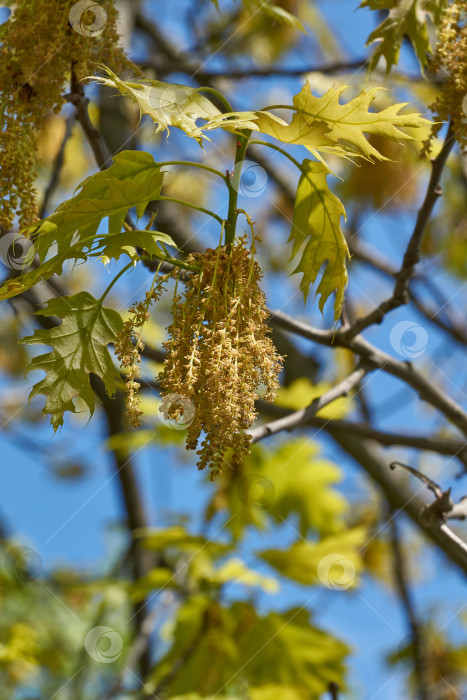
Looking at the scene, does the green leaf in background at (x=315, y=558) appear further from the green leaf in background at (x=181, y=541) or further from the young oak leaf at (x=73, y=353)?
the young oak leaf at (x=73, y=353)

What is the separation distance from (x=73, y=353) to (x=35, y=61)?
65 centimetres

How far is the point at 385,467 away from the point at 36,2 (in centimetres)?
214

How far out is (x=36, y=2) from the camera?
1678 millimetres

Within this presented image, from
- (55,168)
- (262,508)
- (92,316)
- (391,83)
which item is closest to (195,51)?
(391,83)

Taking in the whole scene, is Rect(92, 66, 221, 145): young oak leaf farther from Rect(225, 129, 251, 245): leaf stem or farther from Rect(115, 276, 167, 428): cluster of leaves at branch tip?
Rect(115, 276, 167, 428): cluster of leaves at branch tip

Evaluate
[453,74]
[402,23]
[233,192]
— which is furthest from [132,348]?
[402,23]

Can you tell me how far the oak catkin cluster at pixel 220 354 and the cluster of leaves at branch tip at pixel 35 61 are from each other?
0.45 metres

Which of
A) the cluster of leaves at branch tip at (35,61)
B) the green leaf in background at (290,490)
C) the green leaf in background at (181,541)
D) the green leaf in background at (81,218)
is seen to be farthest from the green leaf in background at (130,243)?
the green leaf in background at (290,490)

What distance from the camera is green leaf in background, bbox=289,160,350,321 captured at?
56.2 inches

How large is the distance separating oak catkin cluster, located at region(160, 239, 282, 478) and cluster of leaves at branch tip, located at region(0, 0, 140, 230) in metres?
0.45

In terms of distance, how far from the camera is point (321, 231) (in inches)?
57.9

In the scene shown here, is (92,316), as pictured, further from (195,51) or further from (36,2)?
(195,51)

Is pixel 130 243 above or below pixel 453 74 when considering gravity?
below

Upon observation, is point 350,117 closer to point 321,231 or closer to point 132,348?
point 321,231
